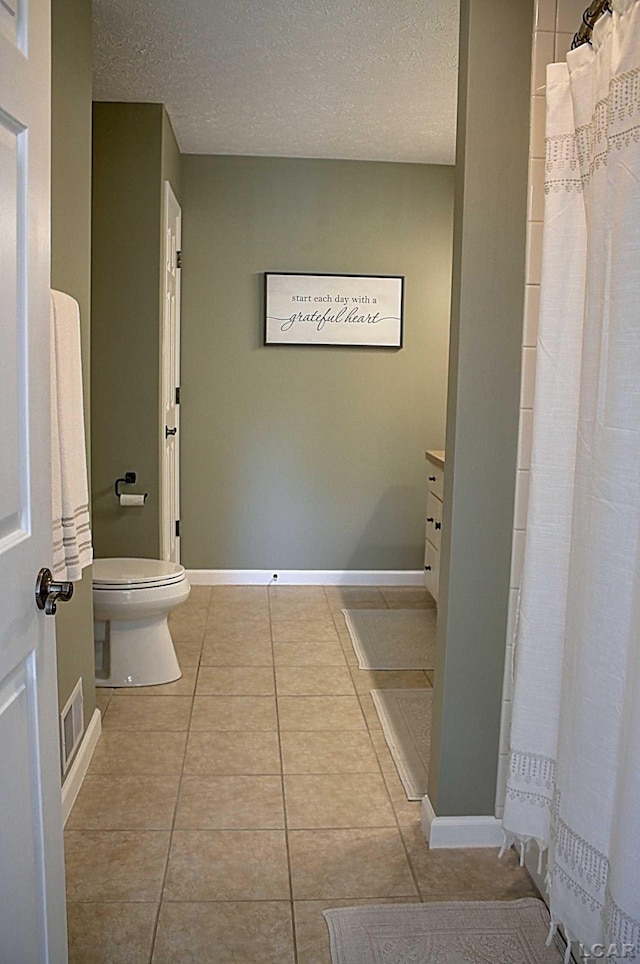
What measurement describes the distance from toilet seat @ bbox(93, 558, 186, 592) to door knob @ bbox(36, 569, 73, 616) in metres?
1.92

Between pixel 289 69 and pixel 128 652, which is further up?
pixel 289 69

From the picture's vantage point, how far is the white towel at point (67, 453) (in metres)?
2.07

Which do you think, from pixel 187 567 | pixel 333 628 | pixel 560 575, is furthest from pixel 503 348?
pixel 187 567

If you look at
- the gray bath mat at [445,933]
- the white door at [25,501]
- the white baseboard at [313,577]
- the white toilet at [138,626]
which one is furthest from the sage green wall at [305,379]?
the white door at [25,501]

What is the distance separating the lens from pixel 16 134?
1.32m

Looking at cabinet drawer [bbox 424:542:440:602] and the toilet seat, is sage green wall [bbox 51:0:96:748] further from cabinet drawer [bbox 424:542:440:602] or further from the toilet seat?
cabinet drawer [bbox 424:542:440:602]

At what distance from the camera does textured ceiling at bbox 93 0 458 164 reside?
3.00 m

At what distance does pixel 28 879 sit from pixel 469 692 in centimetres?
126

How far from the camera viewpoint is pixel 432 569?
4523 mm

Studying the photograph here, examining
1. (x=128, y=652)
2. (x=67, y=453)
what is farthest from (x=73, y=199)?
(x=128, y=652)

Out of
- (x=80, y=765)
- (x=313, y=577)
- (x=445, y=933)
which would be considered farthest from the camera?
(x=313, y=577)

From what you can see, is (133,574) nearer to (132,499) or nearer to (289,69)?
(132,499)

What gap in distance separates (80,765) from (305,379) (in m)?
2.85

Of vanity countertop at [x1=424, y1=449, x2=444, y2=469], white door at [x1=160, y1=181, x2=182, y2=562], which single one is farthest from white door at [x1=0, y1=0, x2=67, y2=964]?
vanity countertop at [x1=424, y1=449, x2=444, y2=469]
